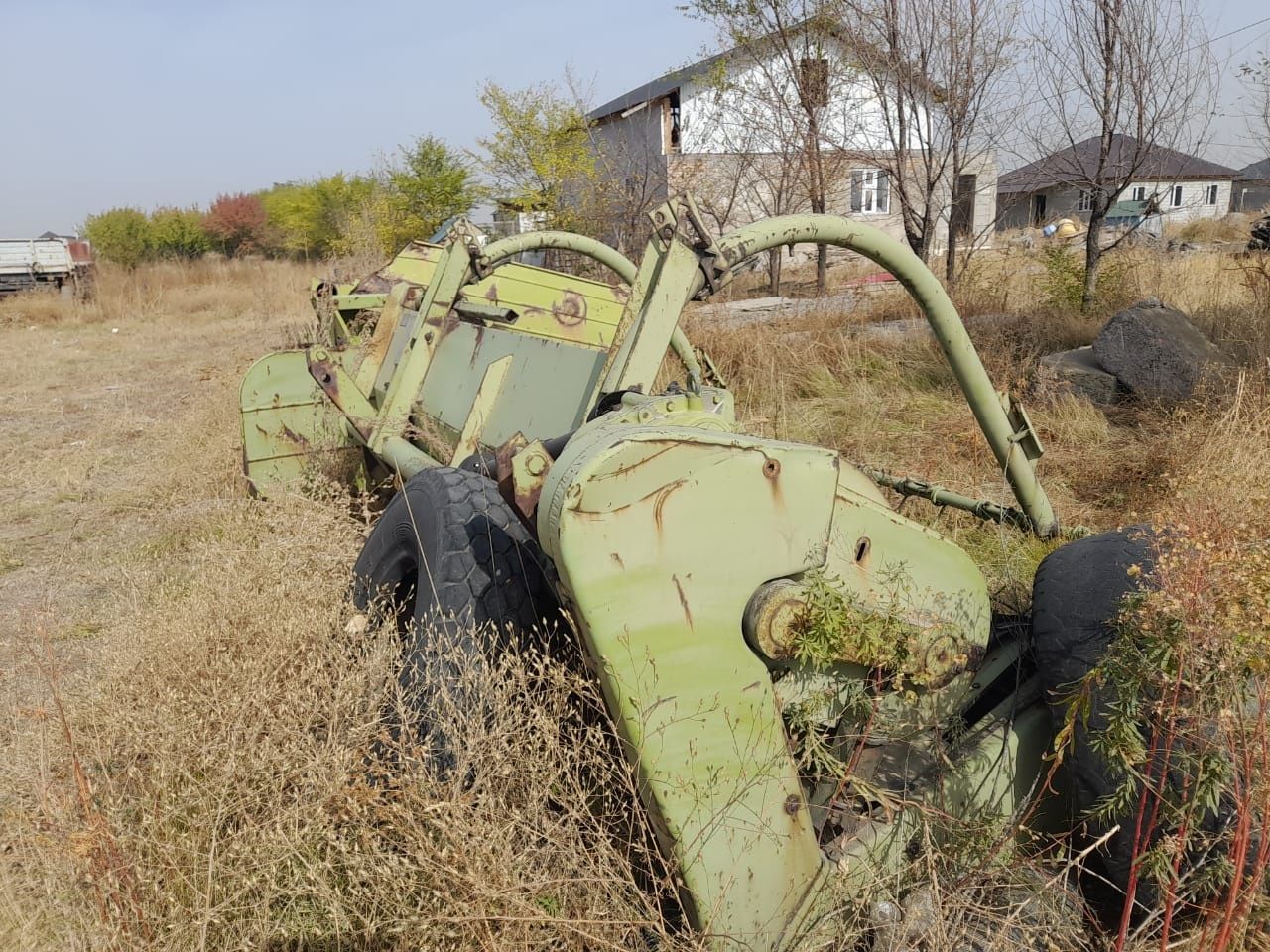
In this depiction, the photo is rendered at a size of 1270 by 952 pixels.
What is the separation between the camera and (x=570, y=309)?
5699mm

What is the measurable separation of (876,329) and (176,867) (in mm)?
7833

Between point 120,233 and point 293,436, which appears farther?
point 120,233

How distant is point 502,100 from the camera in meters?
19.0

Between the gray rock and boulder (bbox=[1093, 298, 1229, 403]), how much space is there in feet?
0.23

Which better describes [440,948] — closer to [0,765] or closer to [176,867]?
[176,867]

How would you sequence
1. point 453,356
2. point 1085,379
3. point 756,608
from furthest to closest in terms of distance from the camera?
point 1085,379, point 453,356, point 756,608

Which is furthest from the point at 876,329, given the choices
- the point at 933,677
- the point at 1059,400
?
the point at 933,677

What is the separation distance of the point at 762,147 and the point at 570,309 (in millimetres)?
11240

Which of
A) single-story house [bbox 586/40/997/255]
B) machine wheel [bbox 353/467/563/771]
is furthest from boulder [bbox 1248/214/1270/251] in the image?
machine wheel [bbox 353/467/563/771]

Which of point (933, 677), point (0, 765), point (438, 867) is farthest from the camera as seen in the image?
point (0, 765)

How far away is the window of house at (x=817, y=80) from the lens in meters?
13.0

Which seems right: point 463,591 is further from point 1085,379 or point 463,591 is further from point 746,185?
point 746,185

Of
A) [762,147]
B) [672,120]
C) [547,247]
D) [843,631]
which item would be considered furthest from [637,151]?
[843,631]

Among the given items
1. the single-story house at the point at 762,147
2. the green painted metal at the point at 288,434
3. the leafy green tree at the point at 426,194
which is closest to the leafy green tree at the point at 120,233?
the leafy green tree at the point at 426,194
